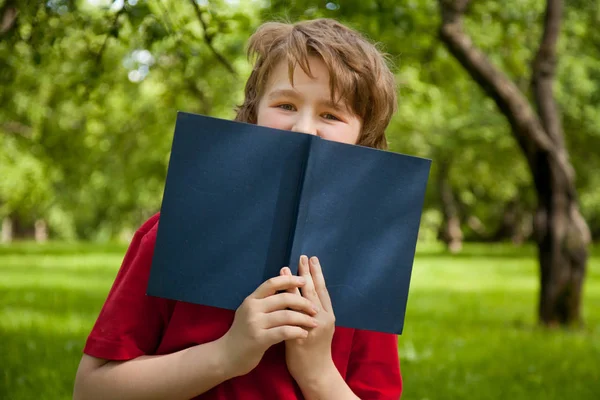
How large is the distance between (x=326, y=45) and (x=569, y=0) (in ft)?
36.0

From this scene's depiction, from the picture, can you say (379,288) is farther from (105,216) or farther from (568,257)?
(105,216)

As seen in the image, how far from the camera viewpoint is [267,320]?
4.58ft

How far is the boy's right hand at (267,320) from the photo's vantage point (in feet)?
4.58

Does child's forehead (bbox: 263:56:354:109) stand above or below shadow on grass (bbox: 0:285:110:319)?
above

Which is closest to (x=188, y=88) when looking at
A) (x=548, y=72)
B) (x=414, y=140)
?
(x=548, y=72)

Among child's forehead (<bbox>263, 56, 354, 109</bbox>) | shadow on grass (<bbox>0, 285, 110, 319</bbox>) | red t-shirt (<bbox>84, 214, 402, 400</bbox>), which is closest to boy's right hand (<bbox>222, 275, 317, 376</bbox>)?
red t-shirt (<bbox>84, 214, 402, 400</bbox>)

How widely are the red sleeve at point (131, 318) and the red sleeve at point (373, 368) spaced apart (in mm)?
432

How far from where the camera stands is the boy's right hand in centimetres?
139

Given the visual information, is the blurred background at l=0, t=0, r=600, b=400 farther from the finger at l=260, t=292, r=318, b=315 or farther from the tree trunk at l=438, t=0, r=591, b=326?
the finger at l=260, t=292, r=318, b=315

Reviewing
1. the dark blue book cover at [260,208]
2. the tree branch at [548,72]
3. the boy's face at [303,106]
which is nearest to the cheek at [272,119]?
the boy's face at [303,106]

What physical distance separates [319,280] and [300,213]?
0.43ft

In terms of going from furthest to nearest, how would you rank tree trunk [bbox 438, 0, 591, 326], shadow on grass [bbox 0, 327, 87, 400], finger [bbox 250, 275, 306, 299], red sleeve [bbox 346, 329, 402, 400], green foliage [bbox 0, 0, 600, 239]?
1. tree trunk [bbox 438, 0, 591, 326]
2. green foliage [bbox 0, 0, 600, 239]
3. shadow on grass [bbox 0, 327, 87, 400]
4. red sleeve [bbox 346, 329, 402, 400]
5. finger [bbox 250, 275, 306, 299]

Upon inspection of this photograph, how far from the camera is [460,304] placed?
422 inches

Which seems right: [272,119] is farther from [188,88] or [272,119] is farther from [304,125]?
[188,88]
